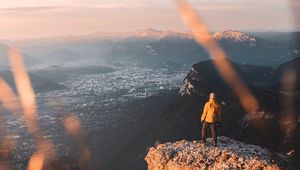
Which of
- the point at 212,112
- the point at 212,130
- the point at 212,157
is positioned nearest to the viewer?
the point at 212,112

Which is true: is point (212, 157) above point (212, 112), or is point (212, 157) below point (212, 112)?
below

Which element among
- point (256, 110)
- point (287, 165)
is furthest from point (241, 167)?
point (256, 110)

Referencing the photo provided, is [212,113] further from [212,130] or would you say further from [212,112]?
[212,130]

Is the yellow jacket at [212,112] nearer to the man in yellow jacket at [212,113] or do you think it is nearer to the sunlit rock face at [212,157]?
the man in yellow jacket at [212,113]

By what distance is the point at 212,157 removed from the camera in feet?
184

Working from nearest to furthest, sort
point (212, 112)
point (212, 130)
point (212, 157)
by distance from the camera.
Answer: point (212, 112), point (212, 130), point (212, 157)

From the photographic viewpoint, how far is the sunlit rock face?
5350 cm

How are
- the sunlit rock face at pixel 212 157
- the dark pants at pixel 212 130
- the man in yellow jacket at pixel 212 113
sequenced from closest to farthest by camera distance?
1. the man in yellow jacket at pixel 212 113
2. the sunlit rock face at pixel 212 157
3. the dark pants at pixel 212 130

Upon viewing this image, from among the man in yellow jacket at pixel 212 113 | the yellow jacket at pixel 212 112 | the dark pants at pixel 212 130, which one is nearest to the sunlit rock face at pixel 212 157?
the dark pants at pixel 212 130

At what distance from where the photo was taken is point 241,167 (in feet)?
A: 175

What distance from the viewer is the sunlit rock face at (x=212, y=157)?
5350cm

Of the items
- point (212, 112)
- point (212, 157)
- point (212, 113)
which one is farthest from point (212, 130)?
point (212, 157)

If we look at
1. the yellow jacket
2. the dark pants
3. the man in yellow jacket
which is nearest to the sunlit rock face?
the dark pants

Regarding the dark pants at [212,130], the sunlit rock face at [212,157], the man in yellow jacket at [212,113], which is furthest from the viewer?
the dark pants at [212,130]
